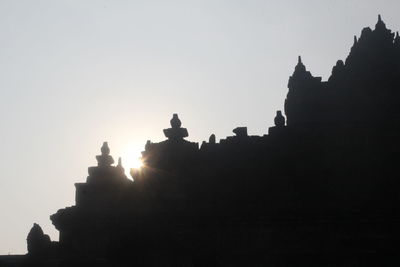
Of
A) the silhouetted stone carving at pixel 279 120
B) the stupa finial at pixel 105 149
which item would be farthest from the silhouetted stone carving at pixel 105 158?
the silhouetted stone carving at pixel 279 120

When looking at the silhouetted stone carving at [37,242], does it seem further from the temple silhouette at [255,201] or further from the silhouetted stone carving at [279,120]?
the silhouetted stone carving at [279,120]

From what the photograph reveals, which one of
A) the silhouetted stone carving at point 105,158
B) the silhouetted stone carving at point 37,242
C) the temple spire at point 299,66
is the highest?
the temple spire at point 299,66

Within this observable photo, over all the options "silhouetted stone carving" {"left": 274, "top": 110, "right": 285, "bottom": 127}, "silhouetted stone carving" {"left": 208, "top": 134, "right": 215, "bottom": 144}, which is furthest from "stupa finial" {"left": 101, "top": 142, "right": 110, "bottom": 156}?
"silhouetted stone carving" {"left": 274, "top": 110, "right": 285, "bottom": 127}

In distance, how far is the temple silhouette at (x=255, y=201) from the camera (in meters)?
23.0

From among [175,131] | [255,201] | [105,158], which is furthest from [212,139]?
[105,158]

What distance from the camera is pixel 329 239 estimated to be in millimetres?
23016

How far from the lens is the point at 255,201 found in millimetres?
23828

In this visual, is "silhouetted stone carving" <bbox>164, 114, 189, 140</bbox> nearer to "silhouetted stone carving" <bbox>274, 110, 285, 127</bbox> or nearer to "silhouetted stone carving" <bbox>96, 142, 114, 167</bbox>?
"silhouetted stone carving" <bbox>96, 142, 114, 167</bbox>

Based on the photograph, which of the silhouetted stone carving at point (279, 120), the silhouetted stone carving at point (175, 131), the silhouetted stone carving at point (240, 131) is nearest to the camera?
the silhouetted stone carving at point (240, 131)

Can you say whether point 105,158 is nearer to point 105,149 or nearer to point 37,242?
point 105,149

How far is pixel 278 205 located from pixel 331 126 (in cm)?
329

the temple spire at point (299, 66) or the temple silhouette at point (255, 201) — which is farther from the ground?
the temple spire at point (299, 66)

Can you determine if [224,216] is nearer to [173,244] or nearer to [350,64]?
[173,244]

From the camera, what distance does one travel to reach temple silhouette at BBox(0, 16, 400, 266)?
23.0 meters
